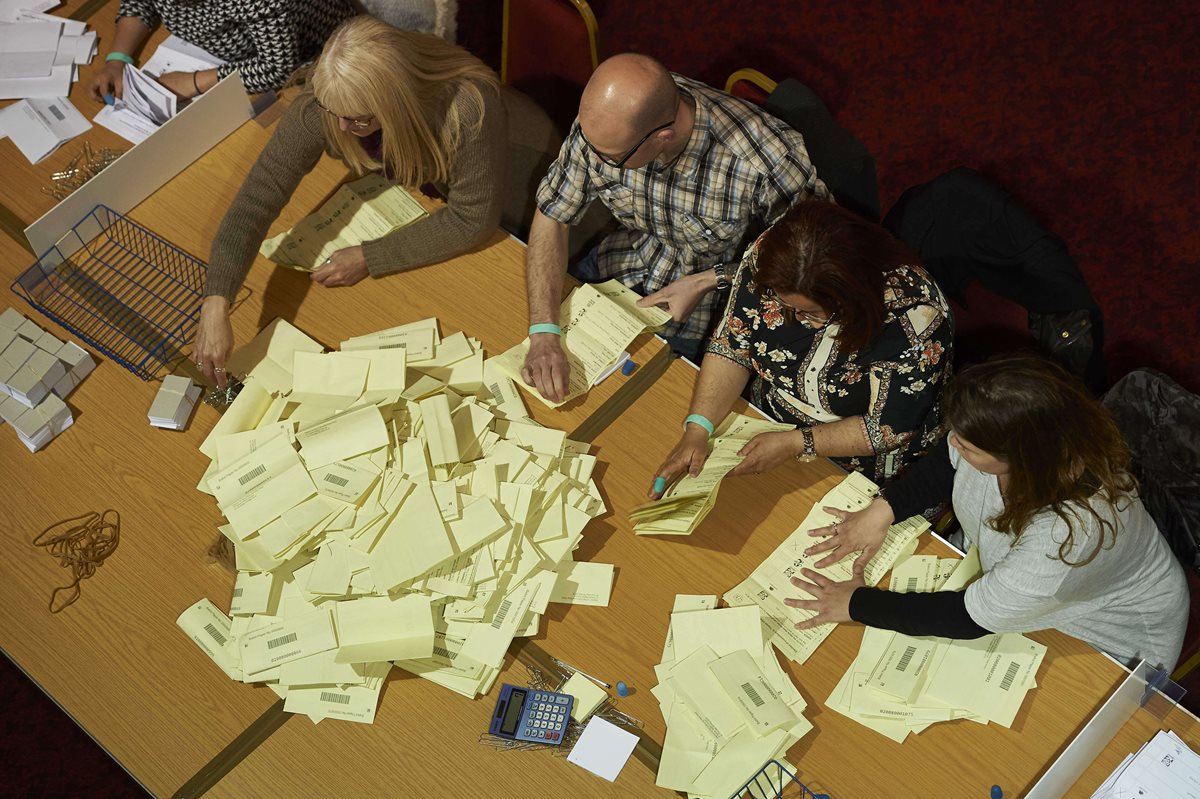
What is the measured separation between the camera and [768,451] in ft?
7.29

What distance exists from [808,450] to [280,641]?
A: 1195mm

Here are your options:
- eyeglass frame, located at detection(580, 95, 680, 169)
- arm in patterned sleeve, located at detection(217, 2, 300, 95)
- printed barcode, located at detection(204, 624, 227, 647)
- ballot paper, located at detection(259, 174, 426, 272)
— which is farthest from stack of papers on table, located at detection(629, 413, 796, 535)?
arm in patterned sleeve, located at detection(217, 2, 300, 95)

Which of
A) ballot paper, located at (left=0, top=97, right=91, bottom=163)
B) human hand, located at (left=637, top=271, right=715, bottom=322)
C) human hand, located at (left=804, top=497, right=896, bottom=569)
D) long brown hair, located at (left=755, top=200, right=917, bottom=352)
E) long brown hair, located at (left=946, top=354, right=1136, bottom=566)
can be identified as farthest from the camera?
ballot paper, located at (left=0, top=97, right=91, bottom=163)

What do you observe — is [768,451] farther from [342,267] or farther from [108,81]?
[108,81]

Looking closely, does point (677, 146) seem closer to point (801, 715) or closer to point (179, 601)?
point (801, 715)

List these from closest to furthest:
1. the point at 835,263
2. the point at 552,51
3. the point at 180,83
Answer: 1. the point at 835,263
2. the point at 552,51
3. the point at 180,83

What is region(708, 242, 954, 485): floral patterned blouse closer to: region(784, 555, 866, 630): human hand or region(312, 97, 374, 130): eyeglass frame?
region(784, 555, 866, 630): human hand

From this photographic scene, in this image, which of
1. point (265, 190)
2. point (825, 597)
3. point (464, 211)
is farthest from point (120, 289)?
point (825, 597)

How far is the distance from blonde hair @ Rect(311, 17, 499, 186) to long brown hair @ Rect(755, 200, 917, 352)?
82cm

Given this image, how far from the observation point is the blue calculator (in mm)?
1973

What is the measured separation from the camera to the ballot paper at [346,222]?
2.60 meters

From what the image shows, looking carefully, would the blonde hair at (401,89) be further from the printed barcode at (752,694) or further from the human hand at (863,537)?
the printed barcode at (752,694)

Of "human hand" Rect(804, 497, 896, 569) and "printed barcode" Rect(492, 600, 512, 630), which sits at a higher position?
"human hand" Rect(804, 497, 896, 569)

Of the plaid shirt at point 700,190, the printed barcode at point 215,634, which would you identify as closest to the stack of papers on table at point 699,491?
the plaid shirt at point 700,190
